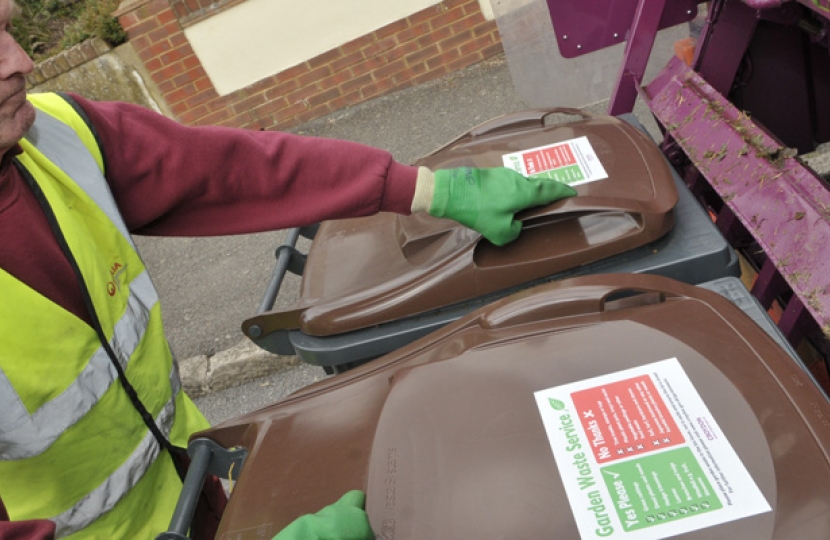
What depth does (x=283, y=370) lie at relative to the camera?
3.25 meters

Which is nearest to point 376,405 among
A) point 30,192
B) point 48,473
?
point 48,473

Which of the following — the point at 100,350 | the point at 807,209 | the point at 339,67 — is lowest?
the point at 339,67

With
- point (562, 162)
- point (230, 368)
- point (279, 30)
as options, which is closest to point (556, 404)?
point (562, 162)

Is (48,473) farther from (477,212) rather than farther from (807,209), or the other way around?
(807,209)

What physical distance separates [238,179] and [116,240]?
315 mm

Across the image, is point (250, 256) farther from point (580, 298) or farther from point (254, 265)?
point (580, 298)

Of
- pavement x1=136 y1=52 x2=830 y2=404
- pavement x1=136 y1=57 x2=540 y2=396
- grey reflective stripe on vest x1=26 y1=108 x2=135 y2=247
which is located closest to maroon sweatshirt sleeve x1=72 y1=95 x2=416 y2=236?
grey reflective stripe on vest x1=26 y1=108 x2=135 y2=247

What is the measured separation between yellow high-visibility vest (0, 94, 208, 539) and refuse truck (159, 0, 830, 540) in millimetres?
189

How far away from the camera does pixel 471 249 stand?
5.06 feet

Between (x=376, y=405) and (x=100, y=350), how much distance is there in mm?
574

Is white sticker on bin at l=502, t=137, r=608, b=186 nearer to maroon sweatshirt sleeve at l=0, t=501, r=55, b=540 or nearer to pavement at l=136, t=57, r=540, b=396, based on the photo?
maroon sweatshirt sleeve at l=0, t=501, r=55, b=540

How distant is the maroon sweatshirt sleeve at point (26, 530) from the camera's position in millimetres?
980

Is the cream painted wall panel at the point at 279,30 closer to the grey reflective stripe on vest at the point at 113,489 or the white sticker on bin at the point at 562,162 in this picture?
the white sticker on bin at the point at 562,162

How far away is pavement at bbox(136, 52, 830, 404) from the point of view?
10.6 feet
